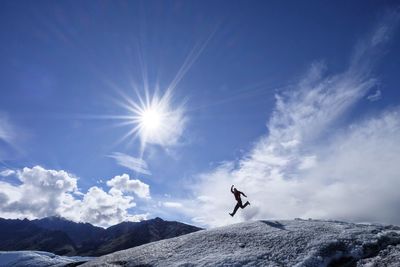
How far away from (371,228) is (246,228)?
8119 mm

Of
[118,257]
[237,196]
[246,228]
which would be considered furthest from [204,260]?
[237,196]

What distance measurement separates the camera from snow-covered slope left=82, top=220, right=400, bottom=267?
17.7 metres

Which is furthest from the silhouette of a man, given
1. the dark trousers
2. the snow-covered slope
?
the snow-covered slope

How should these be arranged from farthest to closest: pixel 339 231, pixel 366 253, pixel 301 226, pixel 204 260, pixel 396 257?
1. pixel 301 226
2. pixel 339 231
3. pixel 204 260
4. pixel 366 253
5. pixel 396 257

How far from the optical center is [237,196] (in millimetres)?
32812

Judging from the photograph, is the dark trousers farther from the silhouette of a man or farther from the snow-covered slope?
the snow-covered slope

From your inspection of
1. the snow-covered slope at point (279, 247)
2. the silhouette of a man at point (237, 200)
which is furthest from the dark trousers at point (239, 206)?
the snow-covered slope at point (279, 247)

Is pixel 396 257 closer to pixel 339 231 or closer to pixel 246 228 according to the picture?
pixel 339 231

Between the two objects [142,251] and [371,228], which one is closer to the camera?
[371,228]

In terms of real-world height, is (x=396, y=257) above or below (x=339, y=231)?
below

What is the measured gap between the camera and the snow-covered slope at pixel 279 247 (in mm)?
17734

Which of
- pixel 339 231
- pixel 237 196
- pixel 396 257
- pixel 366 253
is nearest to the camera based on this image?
pixel 396 257

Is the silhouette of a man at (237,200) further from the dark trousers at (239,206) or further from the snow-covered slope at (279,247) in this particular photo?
the snow-covered slope at (279,247)

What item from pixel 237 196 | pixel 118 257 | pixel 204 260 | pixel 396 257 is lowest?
pixel 396 257
